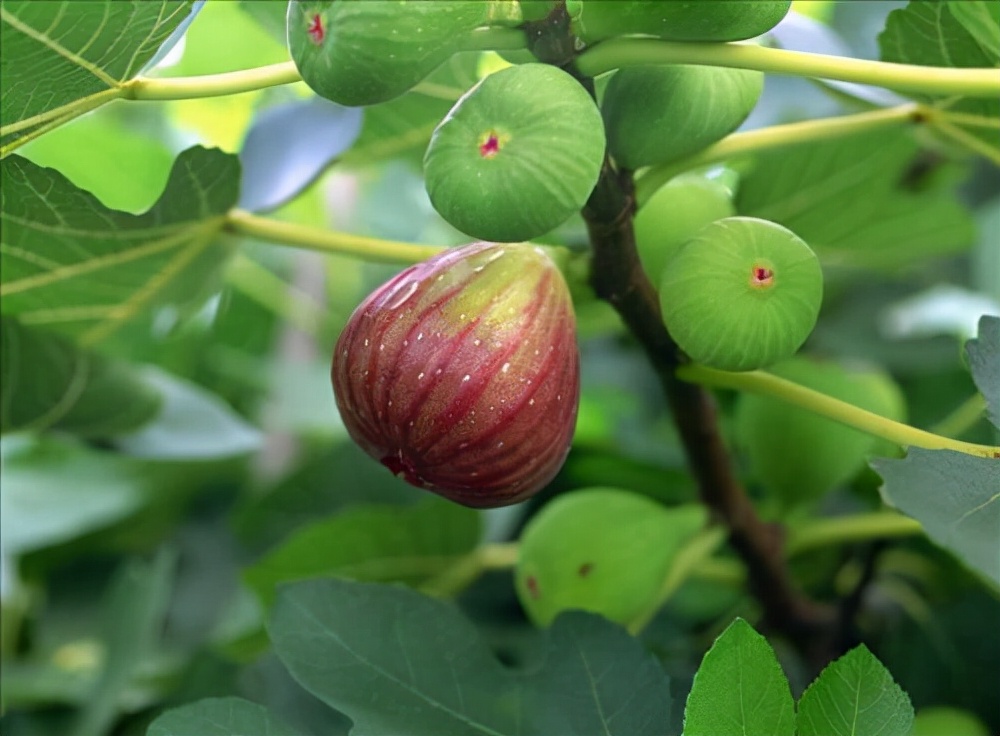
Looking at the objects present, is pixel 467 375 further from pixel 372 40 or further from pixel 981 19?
pixel 981 19

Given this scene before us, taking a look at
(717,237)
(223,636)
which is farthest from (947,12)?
(223,636)

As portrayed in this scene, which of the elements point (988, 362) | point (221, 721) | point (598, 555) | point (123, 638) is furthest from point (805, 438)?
point (123, 638)

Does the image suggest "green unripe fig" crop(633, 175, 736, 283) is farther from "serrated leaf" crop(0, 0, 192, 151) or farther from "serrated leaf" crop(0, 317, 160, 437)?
"serrated leaf" crop(0, 317, 160, 437)

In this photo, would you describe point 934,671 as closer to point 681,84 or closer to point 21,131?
point 681,84

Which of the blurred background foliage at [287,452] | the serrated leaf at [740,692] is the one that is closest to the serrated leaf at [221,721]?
the blurred background foliage at [287,452]

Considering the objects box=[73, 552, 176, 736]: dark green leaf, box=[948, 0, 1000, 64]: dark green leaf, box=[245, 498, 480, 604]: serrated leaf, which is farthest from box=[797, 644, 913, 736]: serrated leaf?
box=[73, 552, 176, 736]: dark green leaf

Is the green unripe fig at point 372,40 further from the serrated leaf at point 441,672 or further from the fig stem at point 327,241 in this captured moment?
the serrated leaf at point 441,672

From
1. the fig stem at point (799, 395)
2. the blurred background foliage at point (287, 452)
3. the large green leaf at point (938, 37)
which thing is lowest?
the blurred background foliage at point (287, 452)
